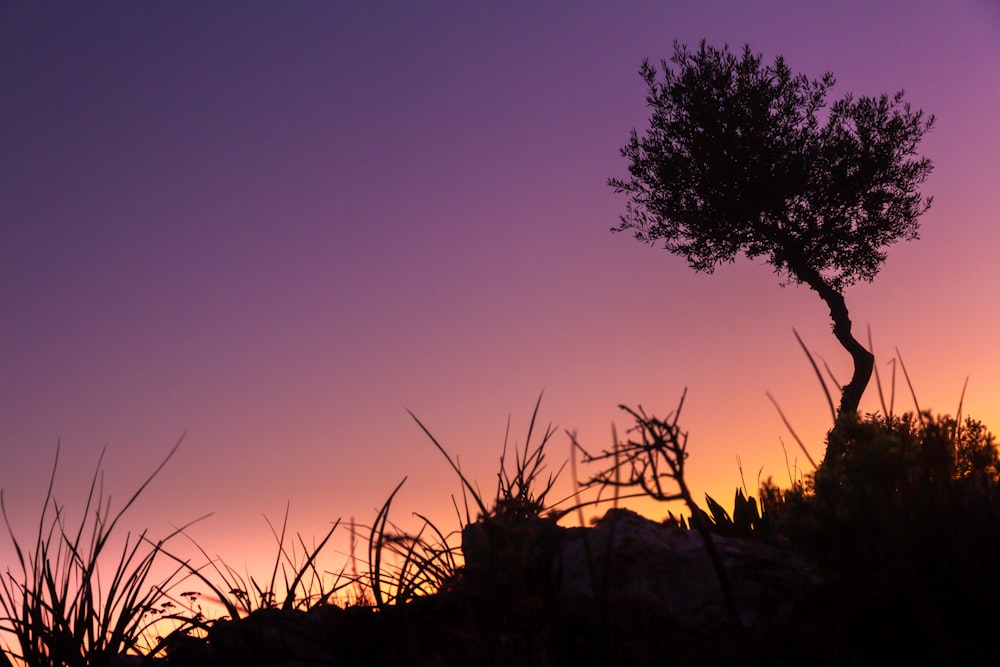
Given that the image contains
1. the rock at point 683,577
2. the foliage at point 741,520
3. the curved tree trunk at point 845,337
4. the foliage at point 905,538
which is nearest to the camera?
the foliage at point 905,538

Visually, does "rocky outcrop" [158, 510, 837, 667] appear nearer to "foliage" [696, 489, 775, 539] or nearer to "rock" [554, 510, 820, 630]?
"rock" [554, 510, 820, 630]

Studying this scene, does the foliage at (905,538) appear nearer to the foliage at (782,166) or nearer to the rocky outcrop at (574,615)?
the rocky outcrop at (574,615)

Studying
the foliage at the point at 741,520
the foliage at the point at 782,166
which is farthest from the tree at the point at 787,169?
the foliage at the point at 741,520

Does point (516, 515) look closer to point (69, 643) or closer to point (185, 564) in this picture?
point (185, 564)

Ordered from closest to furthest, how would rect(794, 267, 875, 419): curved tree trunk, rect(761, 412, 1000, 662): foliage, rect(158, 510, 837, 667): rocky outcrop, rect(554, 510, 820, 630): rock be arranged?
rect(761, 412, 1000, 662): foliage, rect(158, 510, 837, 667): rocky outcrop, rect(554, 510, 820, 630): rock, rect(794, 267, 875, 419): curved tree trunk

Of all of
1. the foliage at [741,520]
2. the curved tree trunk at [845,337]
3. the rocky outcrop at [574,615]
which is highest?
the curved tree trunk at [845,337]

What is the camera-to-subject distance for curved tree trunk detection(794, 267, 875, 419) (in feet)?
71.5

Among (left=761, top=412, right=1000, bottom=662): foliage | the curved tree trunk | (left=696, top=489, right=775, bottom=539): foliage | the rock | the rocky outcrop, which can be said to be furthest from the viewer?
the curved tree trunk

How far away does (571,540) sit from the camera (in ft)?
19.0

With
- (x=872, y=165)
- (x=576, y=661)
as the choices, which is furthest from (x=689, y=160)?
(x=576, y=661)

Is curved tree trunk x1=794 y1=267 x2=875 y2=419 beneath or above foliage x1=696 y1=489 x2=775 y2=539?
above

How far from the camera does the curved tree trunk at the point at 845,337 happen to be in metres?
21.8

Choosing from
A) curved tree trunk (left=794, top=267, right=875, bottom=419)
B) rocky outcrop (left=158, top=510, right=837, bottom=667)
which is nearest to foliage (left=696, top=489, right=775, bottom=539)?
rocky outcrop (left=158, top=510, right=837, bottom=667)

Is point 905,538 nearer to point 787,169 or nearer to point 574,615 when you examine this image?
point 574,615
